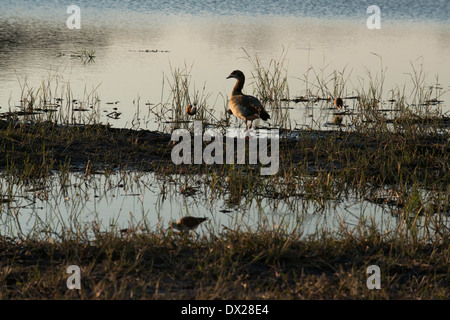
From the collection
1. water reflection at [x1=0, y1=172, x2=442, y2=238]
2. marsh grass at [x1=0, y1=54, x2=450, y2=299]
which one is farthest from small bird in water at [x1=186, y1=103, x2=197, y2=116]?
water reflection at [x1=0, y1=172, x2=442, y2=238]

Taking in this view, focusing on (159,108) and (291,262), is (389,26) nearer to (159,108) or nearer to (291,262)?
(159,108)

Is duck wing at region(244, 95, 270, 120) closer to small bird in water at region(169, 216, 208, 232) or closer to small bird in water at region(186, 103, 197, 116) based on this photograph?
small bird in water at region(186, 103, 197, 116)

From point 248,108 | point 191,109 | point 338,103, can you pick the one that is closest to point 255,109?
point 248,108

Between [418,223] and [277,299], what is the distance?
2334 mm

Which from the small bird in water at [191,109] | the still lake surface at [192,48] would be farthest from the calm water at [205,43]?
the small bird in water at [191,109]

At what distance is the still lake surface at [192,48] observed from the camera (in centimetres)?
1105

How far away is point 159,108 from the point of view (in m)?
11.2

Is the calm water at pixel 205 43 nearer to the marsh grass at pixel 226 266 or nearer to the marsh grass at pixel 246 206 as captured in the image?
the marsh grass at pixel 246 206

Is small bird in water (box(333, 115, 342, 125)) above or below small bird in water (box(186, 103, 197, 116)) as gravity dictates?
below

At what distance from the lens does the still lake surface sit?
36.2 ft

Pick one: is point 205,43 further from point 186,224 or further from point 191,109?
point 186,224

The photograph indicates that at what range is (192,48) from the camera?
725 inches

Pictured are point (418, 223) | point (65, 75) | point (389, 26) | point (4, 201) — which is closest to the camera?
point (418, 223)
